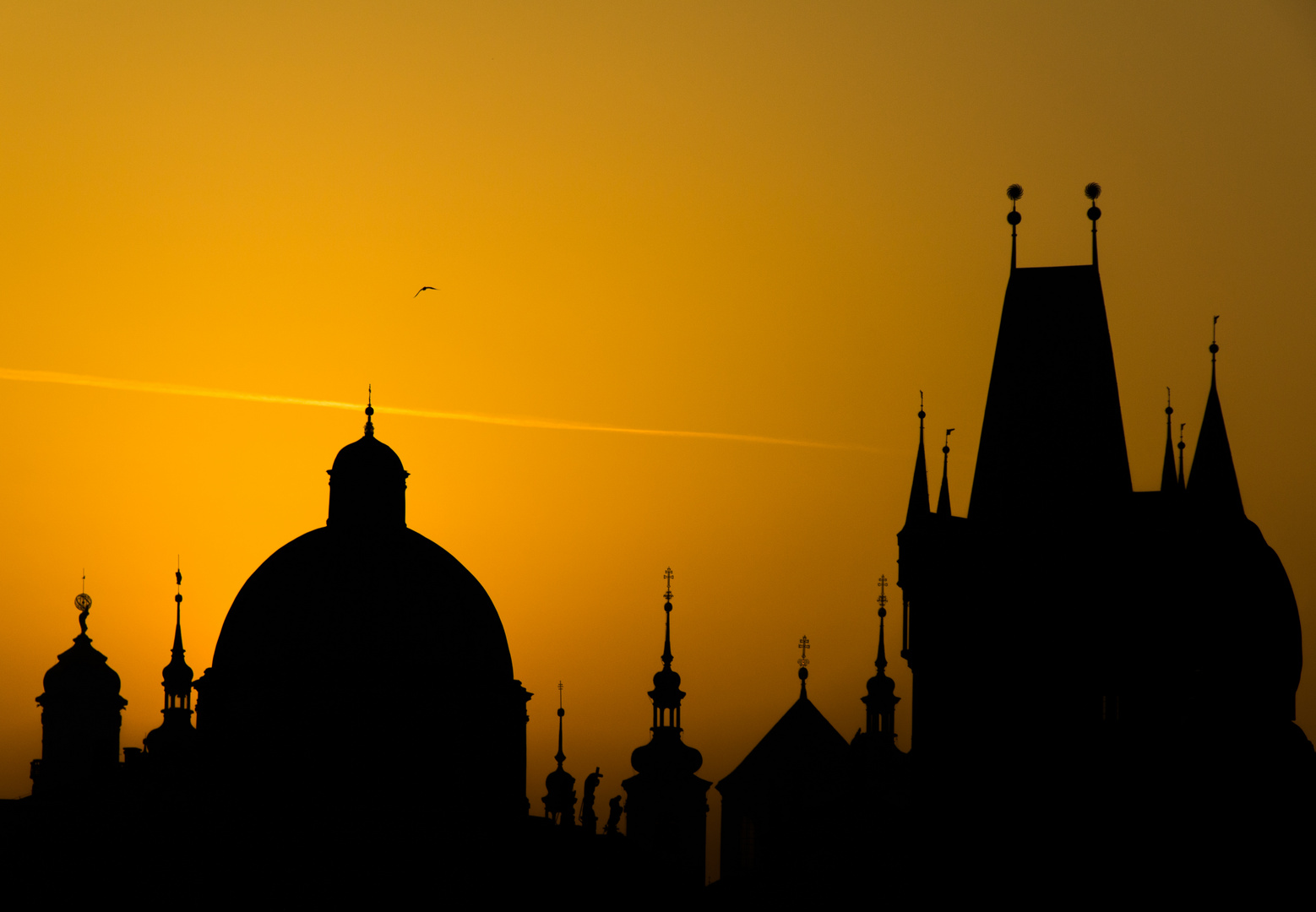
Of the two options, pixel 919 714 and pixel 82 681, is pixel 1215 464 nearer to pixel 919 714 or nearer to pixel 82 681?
pixel 919 714

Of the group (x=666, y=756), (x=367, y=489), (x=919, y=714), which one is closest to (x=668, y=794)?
(x=666, y=756)

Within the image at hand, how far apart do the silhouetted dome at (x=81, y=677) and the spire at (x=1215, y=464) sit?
1768 inches

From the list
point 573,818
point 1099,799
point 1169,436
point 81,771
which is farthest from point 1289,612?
point 81,771

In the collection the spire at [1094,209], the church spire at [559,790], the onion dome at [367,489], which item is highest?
the spire at [1094,209]

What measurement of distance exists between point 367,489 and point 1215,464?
25.7m

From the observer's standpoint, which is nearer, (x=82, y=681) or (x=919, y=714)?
(x=919, y=714)

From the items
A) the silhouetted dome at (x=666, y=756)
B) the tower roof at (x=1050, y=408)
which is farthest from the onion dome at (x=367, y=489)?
the tower roof at (x=1050, y=408)

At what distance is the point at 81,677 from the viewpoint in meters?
87.0

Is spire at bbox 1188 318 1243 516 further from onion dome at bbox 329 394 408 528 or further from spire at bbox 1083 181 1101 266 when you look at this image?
onion dome at bbox 329 394 408 528

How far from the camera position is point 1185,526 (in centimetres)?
5462

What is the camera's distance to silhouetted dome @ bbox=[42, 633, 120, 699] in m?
86.9

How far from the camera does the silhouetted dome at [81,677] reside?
86875mm

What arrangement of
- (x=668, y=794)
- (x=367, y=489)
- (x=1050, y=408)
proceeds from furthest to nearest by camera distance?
1. (x=668, y=794)
2. (x=367, y=489)
3. (x=1050, y=408)

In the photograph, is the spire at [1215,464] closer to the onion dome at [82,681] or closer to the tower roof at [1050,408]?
the tower roof at [1050,408]
